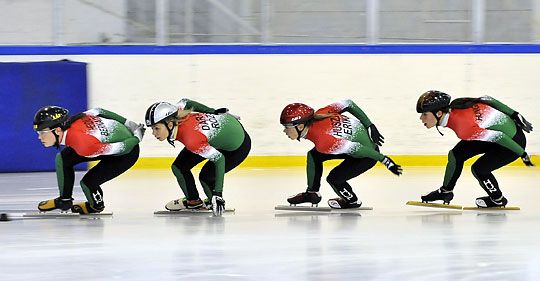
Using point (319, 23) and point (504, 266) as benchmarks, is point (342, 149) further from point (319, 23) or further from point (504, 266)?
point (319, 23)

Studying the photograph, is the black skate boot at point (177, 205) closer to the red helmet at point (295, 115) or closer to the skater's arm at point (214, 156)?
the skater's arm at point (214, 156)

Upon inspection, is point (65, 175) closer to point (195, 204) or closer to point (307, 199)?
point (195, 204)

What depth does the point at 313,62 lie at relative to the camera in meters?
14.5

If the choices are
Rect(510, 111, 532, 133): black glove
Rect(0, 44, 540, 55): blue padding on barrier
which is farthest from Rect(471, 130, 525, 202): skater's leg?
Rect(0, 44, 540, 55): blue padding on barrier

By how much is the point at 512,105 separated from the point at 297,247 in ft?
25.2

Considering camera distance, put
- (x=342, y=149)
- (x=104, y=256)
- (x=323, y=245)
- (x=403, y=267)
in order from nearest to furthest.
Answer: (x=403, y=267)
(x=104, y=256)
(x=323, y=245)
(x=342, y=149)

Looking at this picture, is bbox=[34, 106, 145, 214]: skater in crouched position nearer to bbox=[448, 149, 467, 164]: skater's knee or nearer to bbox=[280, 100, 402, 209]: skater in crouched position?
bbox=[280, 100, 402, 209]: skater in crouched position

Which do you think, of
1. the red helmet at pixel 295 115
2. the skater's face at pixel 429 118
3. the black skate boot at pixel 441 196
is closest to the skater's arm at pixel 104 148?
the red helmet at pixel 295 115

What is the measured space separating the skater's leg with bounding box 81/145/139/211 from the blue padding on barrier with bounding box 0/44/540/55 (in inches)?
199

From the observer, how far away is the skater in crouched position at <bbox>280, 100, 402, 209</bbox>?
9.23 meters

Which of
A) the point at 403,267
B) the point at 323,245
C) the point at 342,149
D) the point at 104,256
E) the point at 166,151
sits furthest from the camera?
the point at 166,151

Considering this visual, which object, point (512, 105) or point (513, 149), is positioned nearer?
point (513, 149)

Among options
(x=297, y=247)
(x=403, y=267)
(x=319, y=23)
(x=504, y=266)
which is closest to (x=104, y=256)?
(x=297, y=247)

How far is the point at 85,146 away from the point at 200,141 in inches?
34.7
